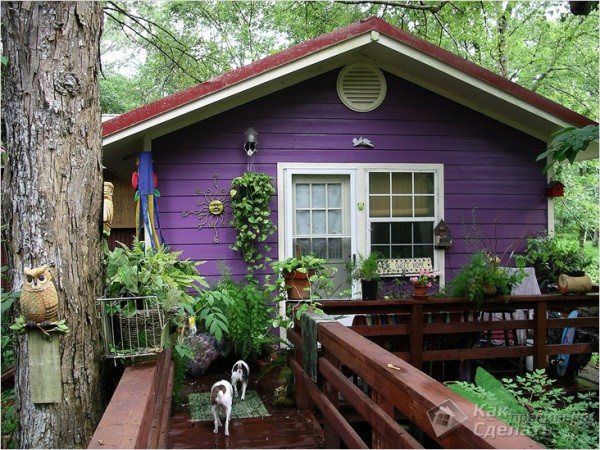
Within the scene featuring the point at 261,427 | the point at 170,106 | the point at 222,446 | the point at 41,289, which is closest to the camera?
the point at 41,289

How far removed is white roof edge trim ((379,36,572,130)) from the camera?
207 inches

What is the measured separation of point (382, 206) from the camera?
5844 millimetres

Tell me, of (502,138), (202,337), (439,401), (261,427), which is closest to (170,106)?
(202,337)

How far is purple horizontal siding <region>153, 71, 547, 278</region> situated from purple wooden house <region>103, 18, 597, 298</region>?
0.01 meters

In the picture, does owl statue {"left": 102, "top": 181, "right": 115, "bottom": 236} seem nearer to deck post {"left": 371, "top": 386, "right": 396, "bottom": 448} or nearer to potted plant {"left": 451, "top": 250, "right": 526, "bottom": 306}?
deck post {"left": 371, "top": 386, "right": 396, "bottom": 448}

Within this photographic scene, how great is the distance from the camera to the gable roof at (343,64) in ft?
16.4

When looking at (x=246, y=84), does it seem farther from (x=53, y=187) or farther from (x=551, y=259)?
(x=551, y=259)

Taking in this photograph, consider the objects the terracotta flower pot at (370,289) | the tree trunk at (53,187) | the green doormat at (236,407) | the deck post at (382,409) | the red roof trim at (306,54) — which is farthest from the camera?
the terracotta flower pot at (370,289)

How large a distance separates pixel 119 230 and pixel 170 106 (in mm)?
4501

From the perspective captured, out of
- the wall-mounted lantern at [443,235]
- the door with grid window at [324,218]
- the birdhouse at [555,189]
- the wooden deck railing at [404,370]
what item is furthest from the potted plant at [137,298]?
the birdhouse at [555,189]

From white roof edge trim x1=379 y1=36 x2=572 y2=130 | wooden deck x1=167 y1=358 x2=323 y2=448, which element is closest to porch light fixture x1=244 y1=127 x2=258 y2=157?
white roof edge trim x1=379 y1=36 x2=572 y2=130

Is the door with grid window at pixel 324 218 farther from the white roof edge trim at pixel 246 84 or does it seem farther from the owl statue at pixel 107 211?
the owl statue at pixel 107 211

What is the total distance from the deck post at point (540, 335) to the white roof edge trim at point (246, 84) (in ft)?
9.45

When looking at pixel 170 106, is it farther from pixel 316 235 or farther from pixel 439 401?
pixel 439 401
